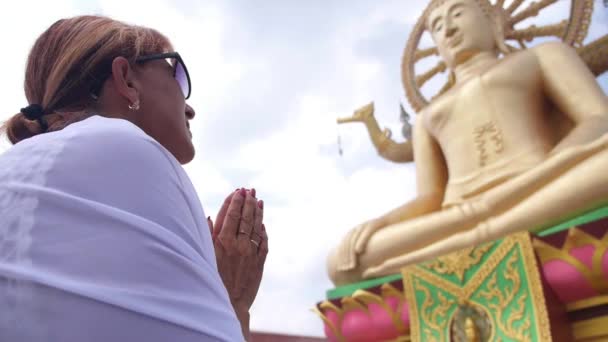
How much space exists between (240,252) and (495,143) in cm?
296

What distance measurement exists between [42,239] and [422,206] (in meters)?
3.41

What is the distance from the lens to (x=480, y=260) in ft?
8.74

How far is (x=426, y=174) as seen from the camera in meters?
3.89

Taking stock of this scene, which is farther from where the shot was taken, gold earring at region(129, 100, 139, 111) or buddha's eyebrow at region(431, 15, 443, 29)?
buddha's eyebrow at region(431, 15, 443, 29)

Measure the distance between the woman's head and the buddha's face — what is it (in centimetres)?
346

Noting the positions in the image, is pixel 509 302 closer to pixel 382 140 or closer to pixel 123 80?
pixel 123 80

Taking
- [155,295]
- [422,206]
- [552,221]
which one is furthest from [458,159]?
[155,295]

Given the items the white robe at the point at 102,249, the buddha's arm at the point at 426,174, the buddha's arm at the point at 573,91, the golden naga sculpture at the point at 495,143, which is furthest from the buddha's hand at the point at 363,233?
the white robe at the point at 102,249

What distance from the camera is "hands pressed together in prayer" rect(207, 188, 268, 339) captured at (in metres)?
0.62

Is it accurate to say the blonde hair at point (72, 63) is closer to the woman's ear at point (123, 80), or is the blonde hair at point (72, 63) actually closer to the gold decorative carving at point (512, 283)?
the woman's ear at point (123, 80)

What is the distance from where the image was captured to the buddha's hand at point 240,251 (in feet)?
2.05

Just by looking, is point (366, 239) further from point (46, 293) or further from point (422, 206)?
point (46, 293)

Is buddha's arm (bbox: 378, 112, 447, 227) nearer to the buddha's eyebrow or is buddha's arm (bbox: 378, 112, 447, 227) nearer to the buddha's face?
the buddha's face

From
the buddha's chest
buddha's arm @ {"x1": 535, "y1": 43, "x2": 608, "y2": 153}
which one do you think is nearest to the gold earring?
buddha's arm @ {"x1": 535, "y1": 43, "x2": 608, "y2": 153}
